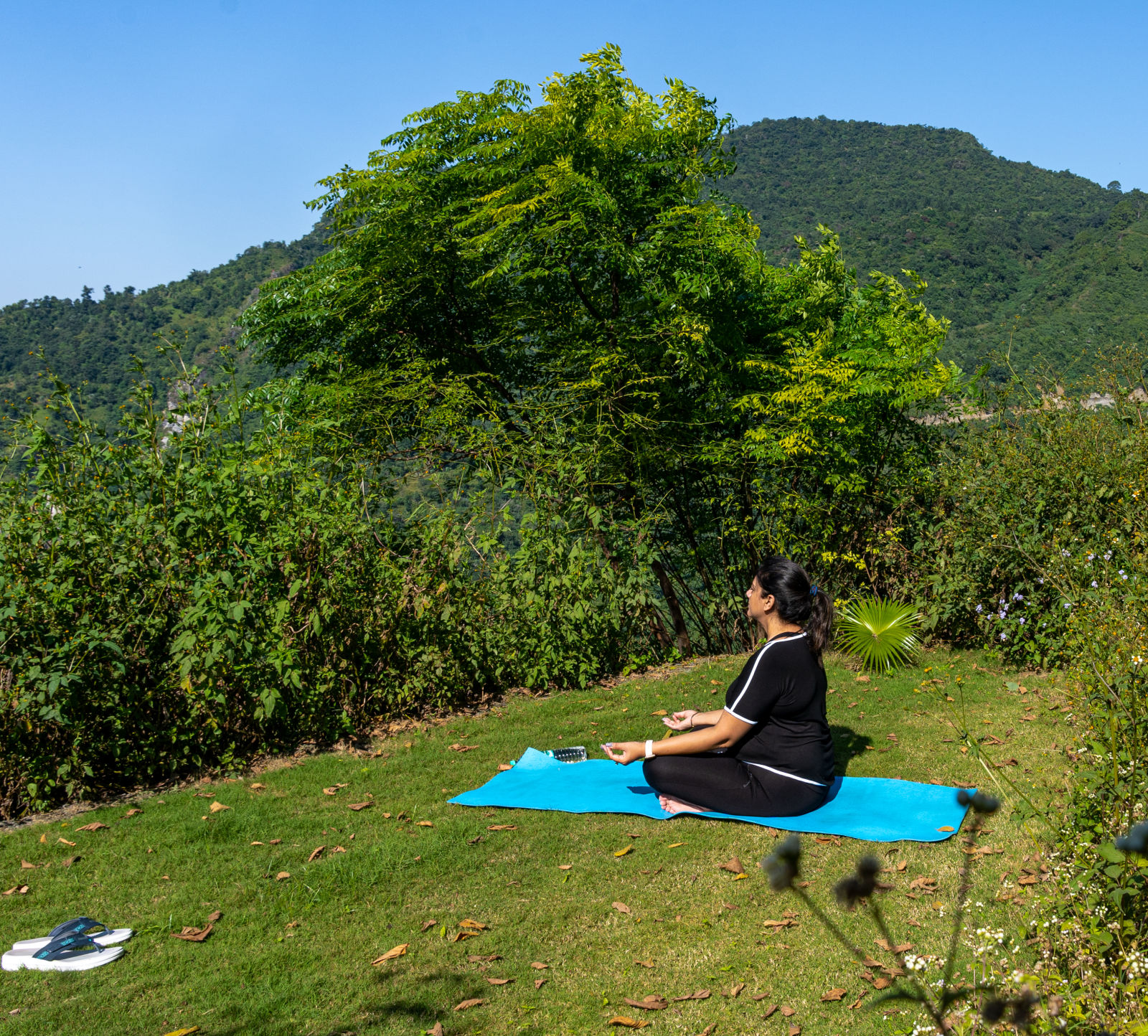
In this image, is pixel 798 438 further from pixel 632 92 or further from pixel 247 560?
pixel 247 560

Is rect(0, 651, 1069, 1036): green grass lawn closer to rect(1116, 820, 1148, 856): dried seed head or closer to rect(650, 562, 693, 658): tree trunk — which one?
rect(1116, 820, 1148, 856): dried seed head

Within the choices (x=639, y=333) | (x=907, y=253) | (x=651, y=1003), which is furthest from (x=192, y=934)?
(x=907, y=253)

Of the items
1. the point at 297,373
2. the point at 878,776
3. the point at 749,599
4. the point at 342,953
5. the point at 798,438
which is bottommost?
the point at 878,776

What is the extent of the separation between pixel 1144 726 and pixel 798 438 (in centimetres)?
621

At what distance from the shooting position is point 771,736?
15.1 feet

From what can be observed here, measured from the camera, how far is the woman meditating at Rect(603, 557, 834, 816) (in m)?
4.54

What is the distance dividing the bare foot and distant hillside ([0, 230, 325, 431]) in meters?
45.0

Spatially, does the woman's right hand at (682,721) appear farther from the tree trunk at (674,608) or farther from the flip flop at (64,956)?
the tree trunk at (674,608)

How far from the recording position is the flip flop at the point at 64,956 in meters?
3.38

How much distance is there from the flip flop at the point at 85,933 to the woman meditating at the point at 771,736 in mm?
2334

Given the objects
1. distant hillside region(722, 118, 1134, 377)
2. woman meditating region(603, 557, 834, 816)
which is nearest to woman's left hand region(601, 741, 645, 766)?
woman meditating region(603, 557, 834, 816)

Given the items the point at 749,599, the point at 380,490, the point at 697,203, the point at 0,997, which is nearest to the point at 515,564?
the point at 380,490

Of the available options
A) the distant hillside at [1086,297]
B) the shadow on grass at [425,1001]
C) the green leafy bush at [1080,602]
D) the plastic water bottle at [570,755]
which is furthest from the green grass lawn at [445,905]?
the distant hillside at [1086,297]

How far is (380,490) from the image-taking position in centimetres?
688
